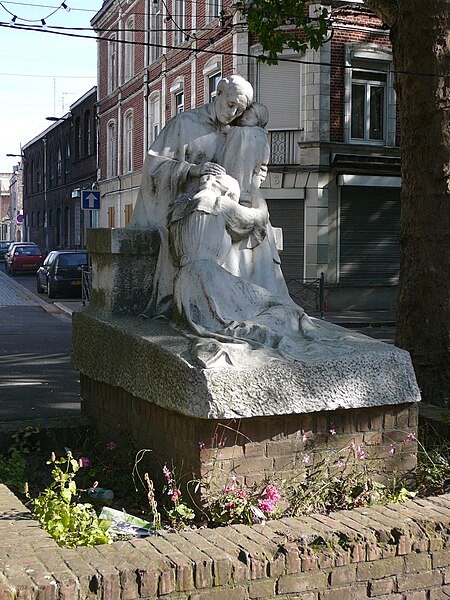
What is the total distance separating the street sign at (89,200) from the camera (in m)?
24.9

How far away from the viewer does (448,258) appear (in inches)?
328

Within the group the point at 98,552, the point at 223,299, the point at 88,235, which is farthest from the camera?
the point at 88,235

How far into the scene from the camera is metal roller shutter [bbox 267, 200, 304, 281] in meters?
25.4

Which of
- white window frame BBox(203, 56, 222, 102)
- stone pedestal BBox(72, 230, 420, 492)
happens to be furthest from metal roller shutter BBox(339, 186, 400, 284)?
stone pedestal BBox(72, 230, 420, 492)

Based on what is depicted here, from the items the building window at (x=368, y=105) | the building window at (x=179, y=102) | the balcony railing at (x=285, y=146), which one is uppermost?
the building window at (x=179, y=102)

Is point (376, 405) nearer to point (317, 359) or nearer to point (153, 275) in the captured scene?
point (317, 359)

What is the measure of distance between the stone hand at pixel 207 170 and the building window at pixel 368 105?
20.2m

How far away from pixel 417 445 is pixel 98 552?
8.45 feet

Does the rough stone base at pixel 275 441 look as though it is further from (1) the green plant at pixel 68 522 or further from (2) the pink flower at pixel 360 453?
(1) the green plant at pixel 68 522

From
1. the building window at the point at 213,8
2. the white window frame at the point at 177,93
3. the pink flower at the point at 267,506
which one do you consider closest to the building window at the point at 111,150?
the white window frame at the point at 177,93

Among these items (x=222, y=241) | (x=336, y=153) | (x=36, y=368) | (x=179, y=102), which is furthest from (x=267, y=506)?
(x=179, y=102)

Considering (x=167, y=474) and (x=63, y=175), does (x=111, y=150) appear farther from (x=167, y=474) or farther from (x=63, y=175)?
(x=167, y=474)

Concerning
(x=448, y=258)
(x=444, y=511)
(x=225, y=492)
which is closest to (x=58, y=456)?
(x=225, y=492)

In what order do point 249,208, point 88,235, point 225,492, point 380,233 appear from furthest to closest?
1. point 380,233
2. point 88,235
3. point 249,208
4. point 225,492
